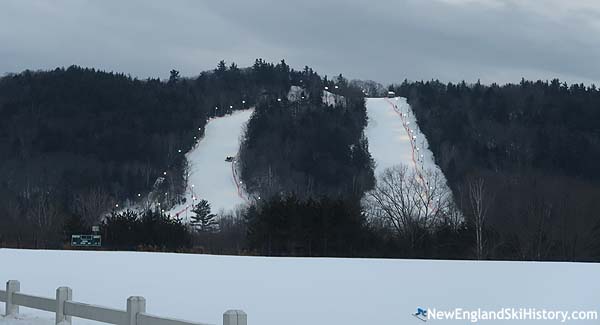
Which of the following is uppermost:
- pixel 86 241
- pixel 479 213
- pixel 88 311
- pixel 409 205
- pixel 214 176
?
pixel 214 176

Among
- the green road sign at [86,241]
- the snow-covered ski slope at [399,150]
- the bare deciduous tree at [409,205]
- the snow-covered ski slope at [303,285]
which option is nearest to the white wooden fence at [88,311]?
the snow-covered ski slope at [303,285]

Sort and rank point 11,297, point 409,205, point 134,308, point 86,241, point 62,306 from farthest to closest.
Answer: point 409,205, point 86,241, point 11,297, point 62,306, point 134,308

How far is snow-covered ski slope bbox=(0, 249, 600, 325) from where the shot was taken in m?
18.3

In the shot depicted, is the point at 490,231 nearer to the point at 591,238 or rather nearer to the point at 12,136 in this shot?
the point at 591,238

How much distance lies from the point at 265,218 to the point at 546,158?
12660 centimetres

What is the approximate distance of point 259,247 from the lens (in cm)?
5909

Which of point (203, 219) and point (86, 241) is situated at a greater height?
point (203, 219)

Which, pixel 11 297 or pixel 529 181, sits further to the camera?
→ pixel 529 181

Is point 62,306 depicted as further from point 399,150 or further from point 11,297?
point 399,150

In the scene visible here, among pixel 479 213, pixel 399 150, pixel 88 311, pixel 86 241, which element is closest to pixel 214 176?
pixel 399 150

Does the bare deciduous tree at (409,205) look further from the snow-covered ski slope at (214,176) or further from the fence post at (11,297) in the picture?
the fence post at (11,297)

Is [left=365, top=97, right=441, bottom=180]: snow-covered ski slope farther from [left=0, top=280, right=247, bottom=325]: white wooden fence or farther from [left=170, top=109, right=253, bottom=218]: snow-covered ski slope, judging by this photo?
[left=0, top=280, right=247, bottom=325]: white wooden fence

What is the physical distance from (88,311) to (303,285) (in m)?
8.41

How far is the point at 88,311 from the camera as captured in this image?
43.3 ft
